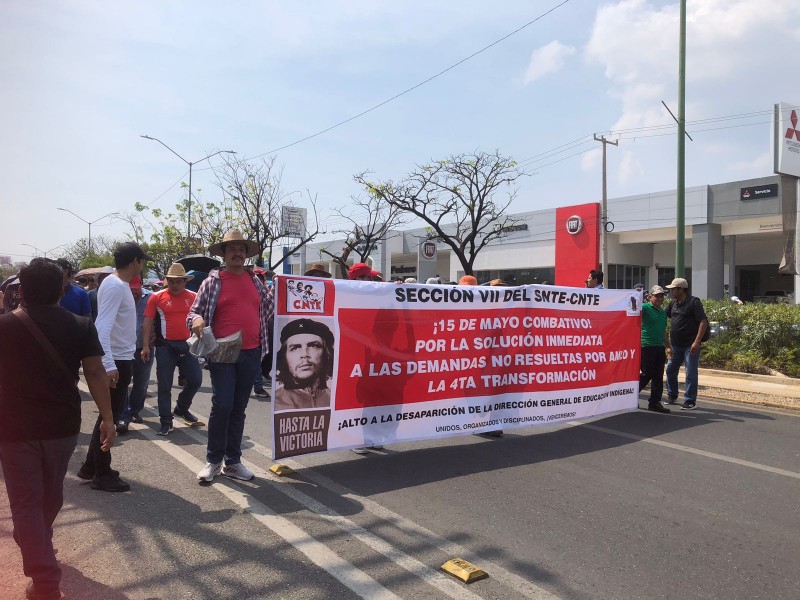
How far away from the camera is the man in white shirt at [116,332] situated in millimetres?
4797

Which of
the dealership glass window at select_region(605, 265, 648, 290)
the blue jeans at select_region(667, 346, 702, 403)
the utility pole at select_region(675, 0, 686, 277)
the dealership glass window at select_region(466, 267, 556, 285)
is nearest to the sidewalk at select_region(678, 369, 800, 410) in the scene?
the blue jeans at select_region(667, 346, 702, 403)

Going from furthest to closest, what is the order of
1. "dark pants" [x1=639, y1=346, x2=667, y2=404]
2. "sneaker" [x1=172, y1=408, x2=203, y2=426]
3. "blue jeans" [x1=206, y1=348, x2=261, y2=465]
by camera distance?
"dark pants" [x1=639, y1=346, x2=667, y2=404] < "sneaker" [x1=172, y1=408, x2=203, y2=426] < "blue jeans" [x1=206, y1=348, x2=261, y2=465]

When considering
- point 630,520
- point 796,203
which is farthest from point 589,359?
point 796,203

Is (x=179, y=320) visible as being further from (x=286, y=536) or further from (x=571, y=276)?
(x=571, y=276)

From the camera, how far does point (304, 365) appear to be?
5340 millimetres

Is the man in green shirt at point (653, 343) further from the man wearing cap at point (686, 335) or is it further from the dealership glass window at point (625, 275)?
the dealership glass window at point (625, 275)

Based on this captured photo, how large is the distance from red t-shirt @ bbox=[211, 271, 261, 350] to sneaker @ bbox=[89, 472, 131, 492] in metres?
1.33

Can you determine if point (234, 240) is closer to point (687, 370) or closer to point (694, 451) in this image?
point (694, 451)

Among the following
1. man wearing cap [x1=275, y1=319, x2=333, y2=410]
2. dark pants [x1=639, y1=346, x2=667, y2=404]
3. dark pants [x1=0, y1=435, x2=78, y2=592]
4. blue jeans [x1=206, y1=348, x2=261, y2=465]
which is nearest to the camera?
dark pants [x1=0, y1=435, x2=78, y2=592]

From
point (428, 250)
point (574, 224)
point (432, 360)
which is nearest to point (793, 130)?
point (428, 250)

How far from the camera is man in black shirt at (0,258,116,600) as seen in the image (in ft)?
9.78

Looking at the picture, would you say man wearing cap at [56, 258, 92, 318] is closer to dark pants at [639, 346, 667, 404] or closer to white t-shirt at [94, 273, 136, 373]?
white t-shirt at [94, 273, 136, 373]

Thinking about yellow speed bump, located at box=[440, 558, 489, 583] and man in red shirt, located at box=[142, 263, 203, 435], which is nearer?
yellow speed bump, located at box=[440, 558, 489, 583]

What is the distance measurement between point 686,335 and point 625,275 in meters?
31.0
